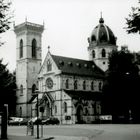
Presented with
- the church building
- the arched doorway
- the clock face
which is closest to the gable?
the church building

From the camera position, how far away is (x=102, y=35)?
326 feet

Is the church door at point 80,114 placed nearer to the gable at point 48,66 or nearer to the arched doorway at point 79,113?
the arched doorway at point 79,113

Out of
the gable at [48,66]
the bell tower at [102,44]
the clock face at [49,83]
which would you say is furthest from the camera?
the bell tower at [102,44]

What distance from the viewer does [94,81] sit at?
95500mm

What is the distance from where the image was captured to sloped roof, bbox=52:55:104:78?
294 ft

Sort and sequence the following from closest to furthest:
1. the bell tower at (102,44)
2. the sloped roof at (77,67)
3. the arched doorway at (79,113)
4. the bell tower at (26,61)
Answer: the arched doorway at (79,113) → the sloped roof at (77,67) → the bell tower at (26,61) → the bell tower at (102,44)

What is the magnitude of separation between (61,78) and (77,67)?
22.4ft

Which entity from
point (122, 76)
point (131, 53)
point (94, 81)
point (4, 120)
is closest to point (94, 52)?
point (94, 81)

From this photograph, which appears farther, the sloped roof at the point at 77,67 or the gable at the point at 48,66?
the sloped roof at the point at 77,67

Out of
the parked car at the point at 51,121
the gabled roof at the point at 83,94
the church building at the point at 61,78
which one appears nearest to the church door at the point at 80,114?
the church building at the point at 61,78

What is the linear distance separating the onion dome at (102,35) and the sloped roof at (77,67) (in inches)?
218

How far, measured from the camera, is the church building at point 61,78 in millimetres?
85188

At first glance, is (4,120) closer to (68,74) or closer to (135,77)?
(135,77)

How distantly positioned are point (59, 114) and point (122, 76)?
57.5ft
